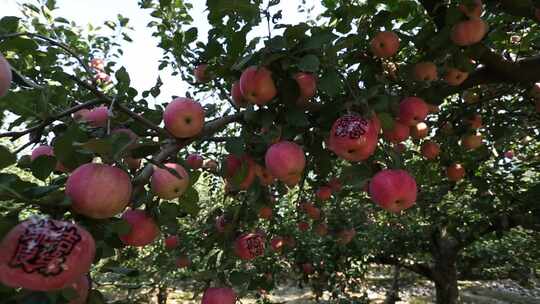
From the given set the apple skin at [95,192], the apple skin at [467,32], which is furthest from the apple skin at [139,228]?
the apple skin at [467,32]

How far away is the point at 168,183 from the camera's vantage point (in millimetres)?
1427

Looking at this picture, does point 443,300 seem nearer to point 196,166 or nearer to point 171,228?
point 196,166

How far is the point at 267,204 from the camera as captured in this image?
2.19 meters

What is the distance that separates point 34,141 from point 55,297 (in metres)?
0.66

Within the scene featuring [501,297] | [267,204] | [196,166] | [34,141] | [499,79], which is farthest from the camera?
[501,297]

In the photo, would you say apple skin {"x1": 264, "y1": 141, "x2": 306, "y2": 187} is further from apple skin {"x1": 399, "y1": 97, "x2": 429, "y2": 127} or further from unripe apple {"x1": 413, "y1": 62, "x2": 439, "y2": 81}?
unripe apple {"x1": 413, "y1": 62, "x2": 439, "y2": 81}

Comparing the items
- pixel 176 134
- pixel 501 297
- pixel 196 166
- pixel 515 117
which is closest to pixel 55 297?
pixel 176 134

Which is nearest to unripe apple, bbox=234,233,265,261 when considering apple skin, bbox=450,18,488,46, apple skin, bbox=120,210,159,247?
apple skin, bbox=120,210,159,247

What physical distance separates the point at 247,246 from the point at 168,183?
1028mm

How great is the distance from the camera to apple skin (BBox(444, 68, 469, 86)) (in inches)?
90.4

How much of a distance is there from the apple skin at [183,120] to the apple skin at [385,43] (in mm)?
1054

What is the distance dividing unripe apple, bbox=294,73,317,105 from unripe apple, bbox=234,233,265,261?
0.99 metres

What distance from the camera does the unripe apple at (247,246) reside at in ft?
7.55

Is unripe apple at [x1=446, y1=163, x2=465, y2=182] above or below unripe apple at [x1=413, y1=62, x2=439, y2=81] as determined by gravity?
below
